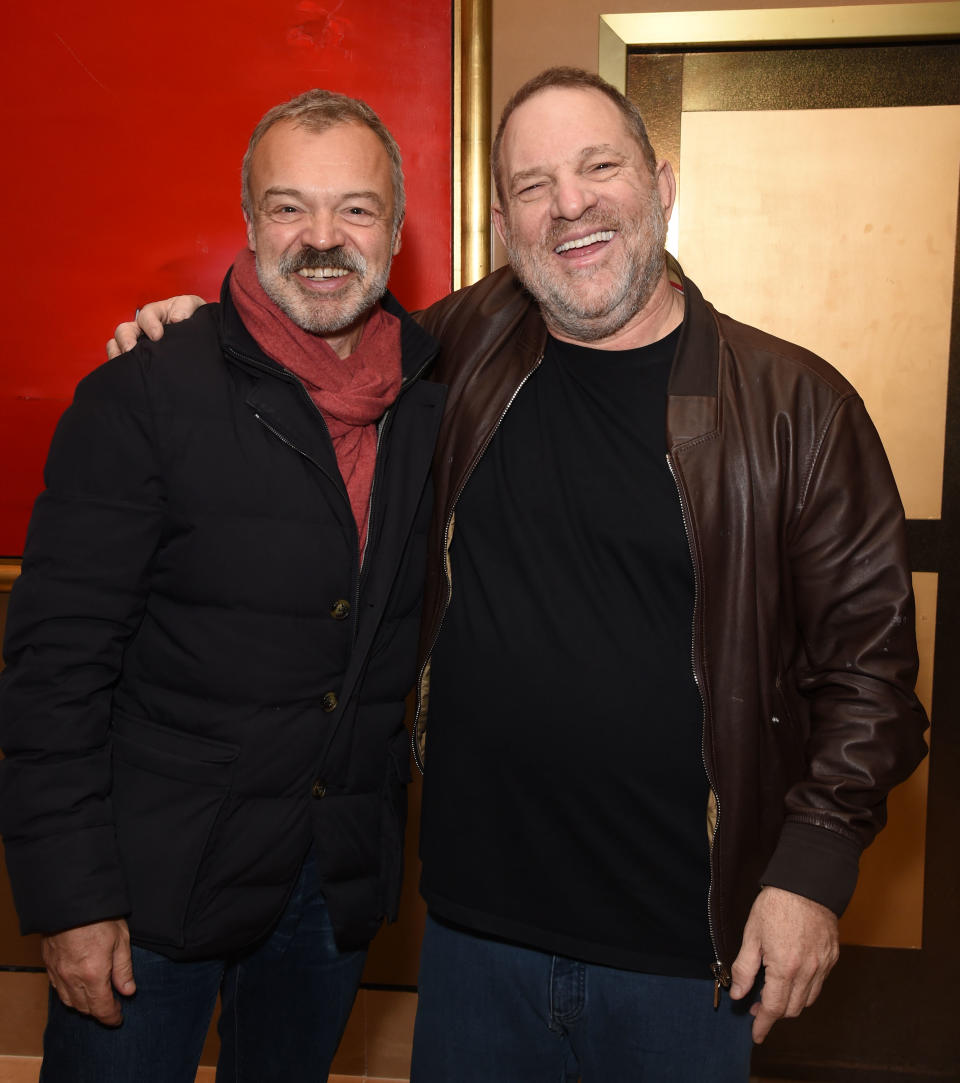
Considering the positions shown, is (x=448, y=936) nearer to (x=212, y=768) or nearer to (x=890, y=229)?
(x=212, y=768)

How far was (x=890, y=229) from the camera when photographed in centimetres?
231

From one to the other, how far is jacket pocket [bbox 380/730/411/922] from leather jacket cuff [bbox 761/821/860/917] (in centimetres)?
59

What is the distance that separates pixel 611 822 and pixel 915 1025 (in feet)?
5.61

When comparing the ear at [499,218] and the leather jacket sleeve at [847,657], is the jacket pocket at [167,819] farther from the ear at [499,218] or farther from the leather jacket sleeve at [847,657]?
the ear at [499,218]

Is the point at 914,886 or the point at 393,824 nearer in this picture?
the point at 393,824

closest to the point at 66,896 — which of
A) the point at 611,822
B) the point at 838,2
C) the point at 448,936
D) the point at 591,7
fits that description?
the point at 448,936

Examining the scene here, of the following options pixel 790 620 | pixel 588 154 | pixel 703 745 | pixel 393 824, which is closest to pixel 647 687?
pixel 703 745

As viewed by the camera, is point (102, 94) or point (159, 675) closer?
point (159, 675)

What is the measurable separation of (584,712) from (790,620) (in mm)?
331

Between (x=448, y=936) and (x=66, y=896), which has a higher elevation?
(x=66, y=896)

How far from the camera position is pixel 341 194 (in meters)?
1.53

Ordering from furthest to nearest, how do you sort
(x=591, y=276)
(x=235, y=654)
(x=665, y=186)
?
(x=665, y=186) → (x=591, y=276) → (x=235, y=654)

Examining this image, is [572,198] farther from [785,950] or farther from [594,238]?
[785,950]

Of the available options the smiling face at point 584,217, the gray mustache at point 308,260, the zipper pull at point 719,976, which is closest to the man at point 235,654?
the gray mustache at point 308,260
